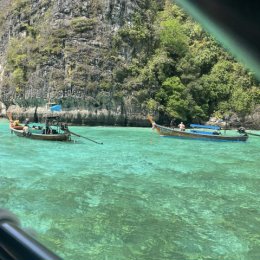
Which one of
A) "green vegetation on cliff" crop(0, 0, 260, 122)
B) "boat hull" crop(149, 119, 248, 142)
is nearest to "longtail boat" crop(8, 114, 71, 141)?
"boat hull" crop(149, 119, 248, 142)

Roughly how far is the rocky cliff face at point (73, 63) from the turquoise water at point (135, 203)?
2172 cm

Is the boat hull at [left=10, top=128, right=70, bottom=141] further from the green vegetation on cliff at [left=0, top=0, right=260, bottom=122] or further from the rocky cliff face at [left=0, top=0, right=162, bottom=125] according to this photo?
the green vegetation on cliff at [left=0, top=0, right=260, bottom=122]

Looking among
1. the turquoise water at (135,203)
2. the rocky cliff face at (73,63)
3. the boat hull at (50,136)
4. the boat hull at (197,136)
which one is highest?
the rocky cliff face at (73,63)

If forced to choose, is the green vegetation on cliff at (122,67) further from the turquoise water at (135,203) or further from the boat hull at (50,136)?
the turquoise water at (135,203)

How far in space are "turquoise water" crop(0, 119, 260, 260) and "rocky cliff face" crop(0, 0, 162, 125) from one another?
71.2 ft

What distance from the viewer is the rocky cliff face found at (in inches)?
1614

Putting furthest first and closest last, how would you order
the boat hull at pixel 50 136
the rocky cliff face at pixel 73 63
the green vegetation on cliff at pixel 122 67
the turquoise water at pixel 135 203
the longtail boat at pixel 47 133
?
1. the green vegetation on cliff at pixel 122 67
2. the rocky cliff face at pixel 73 63
3. the longtail boat at pixel 47 133
4. the boat hull at pixel 50 136
5. the turquoise water at pixel 135 203

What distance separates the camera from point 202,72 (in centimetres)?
4941

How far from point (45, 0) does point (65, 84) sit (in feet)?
42.6

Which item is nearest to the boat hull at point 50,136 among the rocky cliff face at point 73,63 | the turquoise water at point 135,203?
Result: the turquoise water at point 135,203

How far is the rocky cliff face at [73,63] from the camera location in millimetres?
41000

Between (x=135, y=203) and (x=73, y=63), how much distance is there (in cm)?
3339

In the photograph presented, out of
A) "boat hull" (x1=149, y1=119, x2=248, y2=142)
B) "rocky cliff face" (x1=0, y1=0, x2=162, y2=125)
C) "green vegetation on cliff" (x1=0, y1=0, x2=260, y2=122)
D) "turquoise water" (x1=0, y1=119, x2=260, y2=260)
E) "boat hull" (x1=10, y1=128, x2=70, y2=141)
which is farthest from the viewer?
"green vegetation on cliff" (x1=0, y1=0, x2=260, y2=122)

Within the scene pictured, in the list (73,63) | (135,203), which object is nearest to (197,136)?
(73,63)
